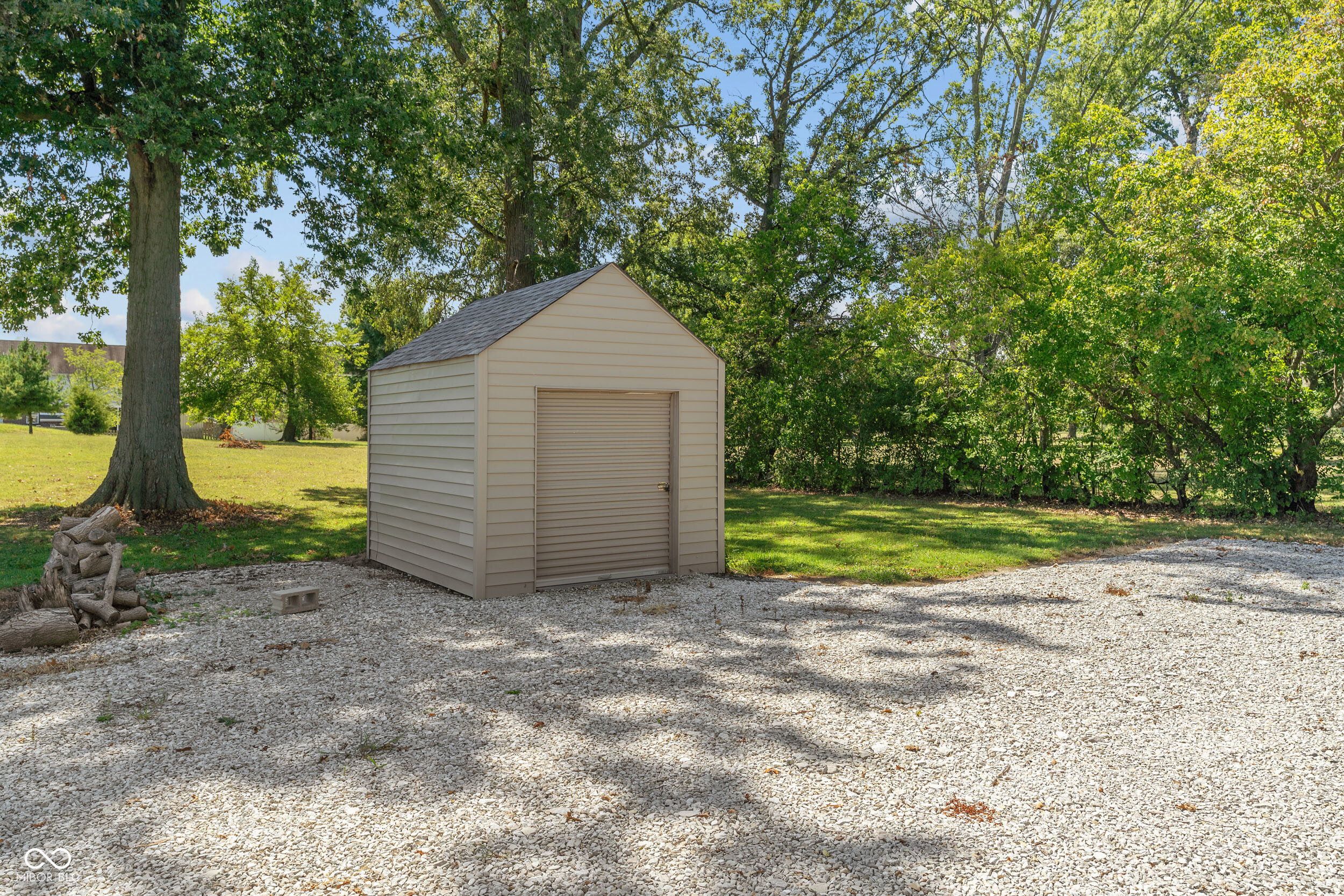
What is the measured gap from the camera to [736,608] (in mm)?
6996

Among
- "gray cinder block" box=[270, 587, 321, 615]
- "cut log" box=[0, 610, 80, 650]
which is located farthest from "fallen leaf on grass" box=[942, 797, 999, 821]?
"cut log" box=[0, 610, 80, 650]

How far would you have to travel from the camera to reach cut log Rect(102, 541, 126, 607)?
636cm

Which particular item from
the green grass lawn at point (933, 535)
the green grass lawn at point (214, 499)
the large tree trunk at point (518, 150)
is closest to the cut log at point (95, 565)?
the green grass lawn at point (214, 499)

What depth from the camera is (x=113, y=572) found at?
652cm

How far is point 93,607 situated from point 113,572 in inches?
14.3

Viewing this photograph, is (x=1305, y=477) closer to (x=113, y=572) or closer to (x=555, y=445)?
(x=555, y=445)

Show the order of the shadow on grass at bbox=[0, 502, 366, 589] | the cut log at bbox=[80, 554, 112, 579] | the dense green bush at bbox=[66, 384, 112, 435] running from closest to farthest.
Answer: the cut log at bbox=[80, 554, 112, 579] < the shadow on grass at bbox=[0, 502, 366, 589] < the dense green bush at bbox=[66, 384, 112, 435]

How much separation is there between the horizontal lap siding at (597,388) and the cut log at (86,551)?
3.29 metres

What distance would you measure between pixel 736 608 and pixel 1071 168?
14.3 m

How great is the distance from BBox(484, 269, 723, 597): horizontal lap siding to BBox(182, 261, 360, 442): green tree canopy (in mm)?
22202

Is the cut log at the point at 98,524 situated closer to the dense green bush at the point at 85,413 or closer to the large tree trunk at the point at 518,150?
the large tree trunk at the point at 518,150

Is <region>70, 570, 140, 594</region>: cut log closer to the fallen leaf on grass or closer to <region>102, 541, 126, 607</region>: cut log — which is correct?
<region>102, 541, 126, 607</region>: cut log

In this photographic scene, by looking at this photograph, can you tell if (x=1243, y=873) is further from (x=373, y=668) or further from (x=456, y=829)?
(x=373, y=668)

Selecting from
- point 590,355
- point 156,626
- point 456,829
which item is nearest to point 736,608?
point 590,355
